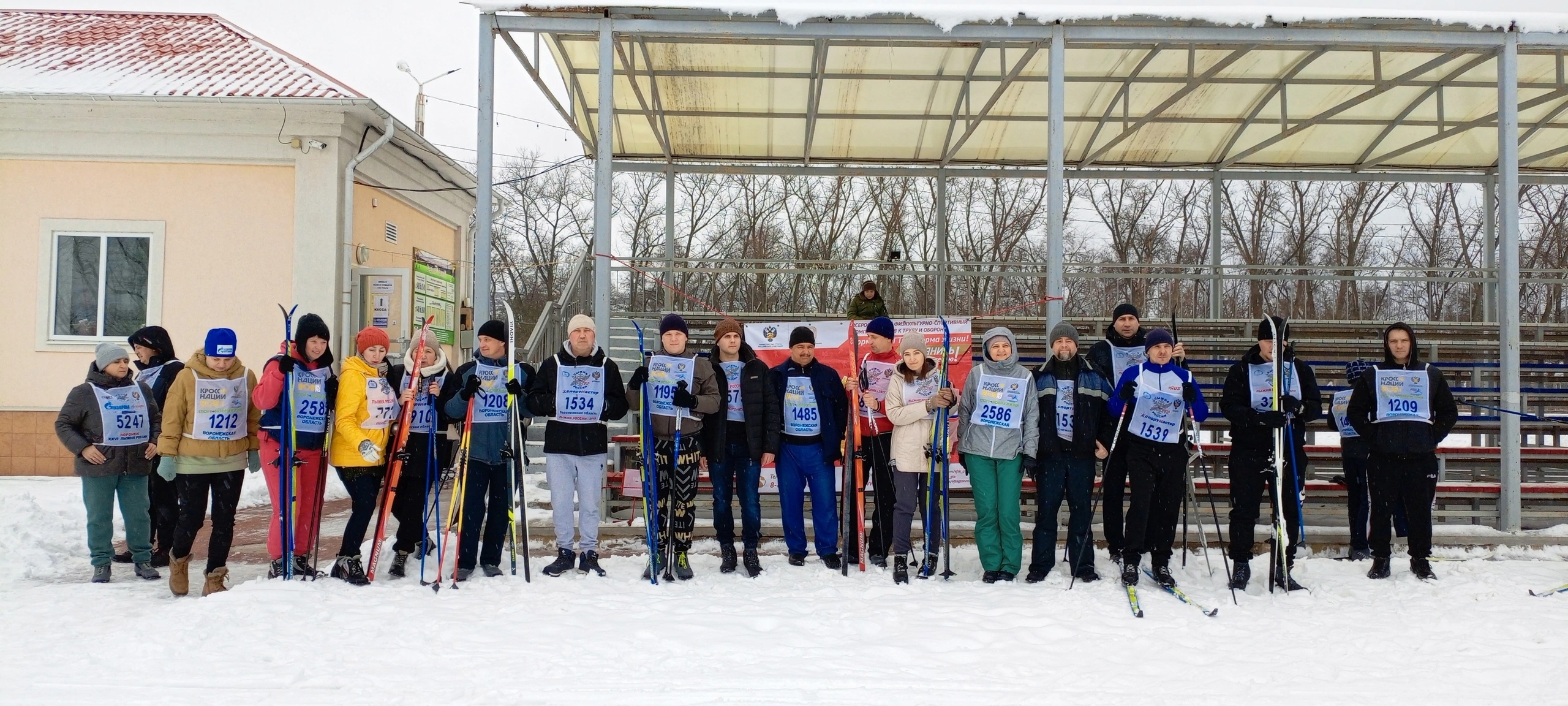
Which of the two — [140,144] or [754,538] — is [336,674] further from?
[140,144]

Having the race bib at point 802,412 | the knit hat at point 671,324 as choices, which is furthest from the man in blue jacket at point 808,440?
the knit hat at point 671,324

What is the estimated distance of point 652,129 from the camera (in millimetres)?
11656

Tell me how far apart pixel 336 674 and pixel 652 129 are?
8.46m

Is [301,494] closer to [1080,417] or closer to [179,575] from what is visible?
[179,575]

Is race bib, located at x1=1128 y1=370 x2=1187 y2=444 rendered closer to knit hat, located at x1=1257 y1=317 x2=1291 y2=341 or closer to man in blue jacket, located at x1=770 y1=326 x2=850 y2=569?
knit hat, located at x1=1257 y1=317 x2=1291 y2=341

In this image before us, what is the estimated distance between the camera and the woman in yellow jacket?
20.2ft

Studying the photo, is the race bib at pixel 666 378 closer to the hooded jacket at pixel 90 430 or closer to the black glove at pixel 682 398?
the black glove at pixel 682 398

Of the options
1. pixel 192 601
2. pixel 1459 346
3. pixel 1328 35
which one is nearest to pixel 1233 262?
pixel 1459 346

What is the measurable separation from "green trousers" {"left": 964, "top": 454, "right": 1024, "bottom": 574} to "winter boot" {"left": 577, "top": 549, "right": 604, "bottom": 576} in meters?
2.63

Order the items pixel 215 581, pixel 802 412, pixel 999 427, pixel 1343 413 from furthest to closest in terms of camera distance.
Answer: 1. pixel 1343 413
2. pixel 802 412
3. pixel 999 427
4. pixel 215 581

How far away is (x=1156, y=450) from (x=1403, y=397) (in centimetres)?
193

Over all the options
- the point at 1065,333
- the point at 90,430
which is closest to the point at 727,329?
the point at 1065,333

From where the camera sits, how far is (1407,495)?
661cm

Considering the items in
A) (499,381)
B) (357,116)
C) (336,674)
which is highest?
(357,116)
